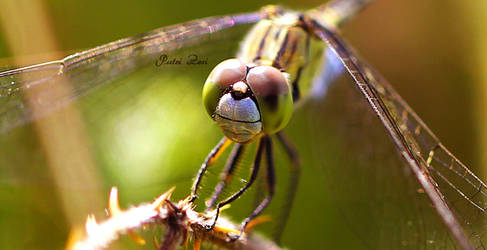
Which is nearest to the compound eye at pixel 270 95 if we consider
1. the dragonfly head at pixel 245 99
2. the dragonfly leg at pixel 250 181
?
the dragonfly head at pixel 245 99

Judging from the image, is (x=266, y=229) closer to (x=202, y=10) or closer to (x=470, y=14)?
(x=202, y=10)

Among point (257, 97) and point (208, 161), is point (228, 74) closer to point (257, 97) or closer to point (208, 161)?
point (257, 97)

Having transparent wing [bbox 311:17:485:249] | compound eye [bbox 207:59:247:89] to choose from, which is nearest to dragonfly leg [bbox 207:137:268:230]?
compound eye [bbox 207:59:247:89]

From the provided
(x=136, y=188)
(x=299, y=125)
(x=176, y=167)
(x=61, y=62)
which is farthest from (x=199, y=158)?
(x=299, y=125)

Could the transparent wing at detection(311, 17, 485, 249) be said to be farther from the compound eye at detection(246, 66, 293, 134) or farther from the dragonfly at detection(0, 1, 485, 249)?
the compound eye at detection(246, 66, 293, 134)

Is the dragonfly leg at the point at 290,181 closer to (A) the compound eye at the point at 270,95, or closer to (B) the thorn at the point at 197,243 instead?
(A) the compound eye at the point at 270,95

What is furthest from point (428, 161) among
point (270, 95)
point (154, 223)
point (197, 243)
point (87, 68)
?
point (87, 68)
